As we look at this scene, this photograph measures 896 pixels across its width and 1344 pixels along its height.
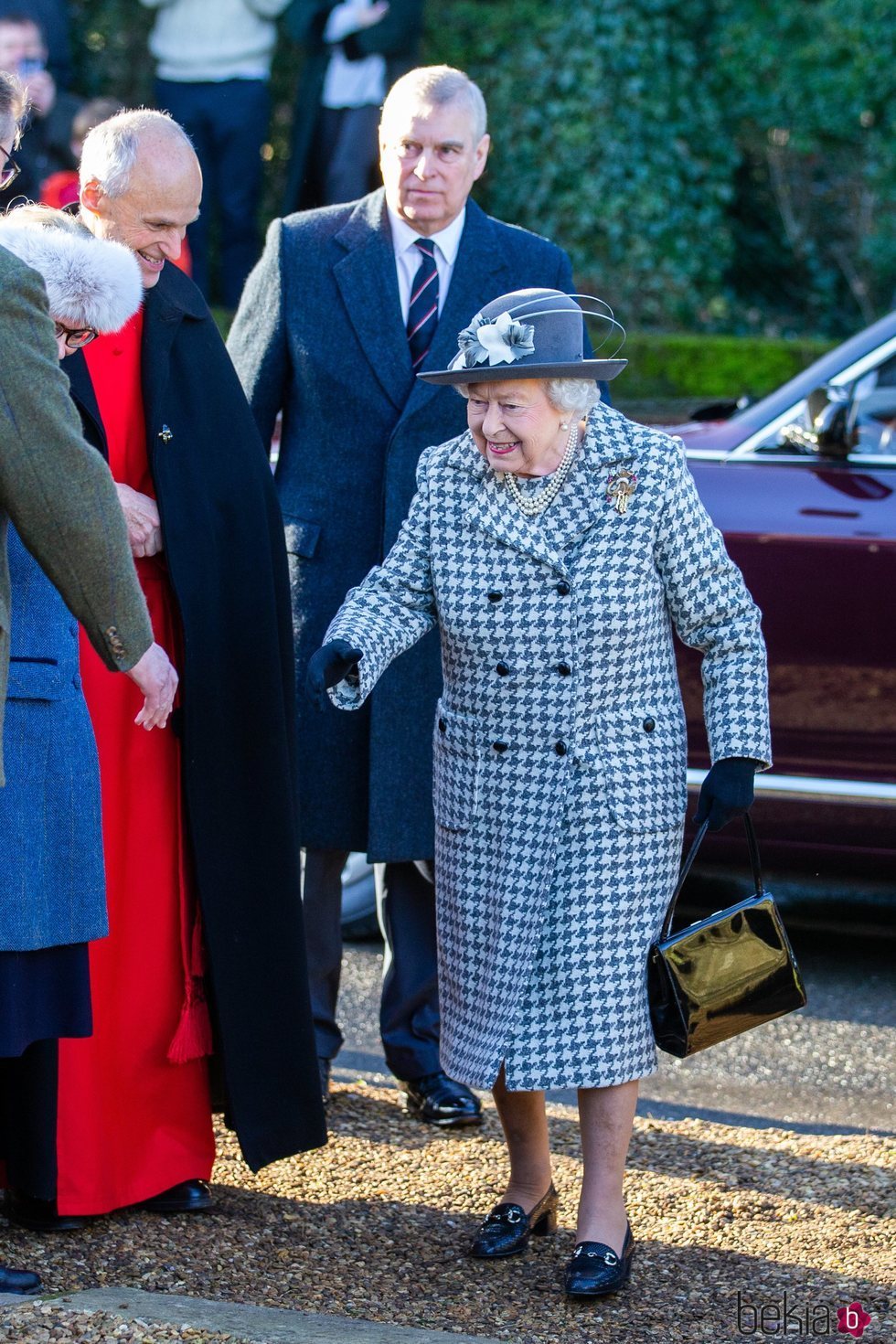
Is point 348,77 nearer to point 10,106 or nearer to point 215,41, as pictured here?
point 215,41

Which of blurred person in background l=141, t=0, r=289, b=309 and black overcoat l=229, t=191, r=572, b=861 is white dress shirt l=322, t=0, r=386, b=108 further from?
black overcoat l=229, t=191, r=572, b=861

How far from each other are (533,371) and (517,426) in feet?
0.34

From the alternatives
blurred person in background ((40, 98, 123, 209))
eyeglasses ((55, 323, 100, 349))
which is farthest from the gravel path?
blurred person in background ((40, 98, 123, 209))

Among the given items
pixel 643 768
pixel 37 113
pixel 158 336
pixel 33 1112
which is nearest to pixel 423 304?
pixel 158 336

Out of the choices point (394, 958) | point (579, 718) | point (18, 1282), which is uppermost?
point (579, 718)

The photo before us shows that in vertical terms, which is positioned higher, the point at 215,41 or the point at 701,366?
the point at 215,41

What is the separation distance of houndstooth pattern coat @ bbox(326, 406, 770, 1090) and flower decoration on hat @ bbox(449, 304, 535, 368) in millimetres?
216

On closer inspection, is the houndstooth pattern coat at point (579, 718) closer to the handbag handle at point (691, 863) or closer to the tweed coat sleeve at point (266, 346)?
the handbag handle at point (691, 863)

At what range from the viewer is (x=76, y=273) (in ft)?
9.63

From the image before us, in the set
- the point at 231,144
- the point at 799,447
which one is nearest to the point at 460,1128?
the point at 799,447

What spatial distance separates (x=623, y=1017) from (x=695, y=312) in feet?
31.4

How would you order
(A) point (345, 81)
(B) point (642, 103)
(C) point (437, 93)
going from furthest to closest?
(B) point (642, 103), (A) point (345, 81), (C) point (437, 93)

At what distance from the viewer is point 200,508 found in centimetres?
352

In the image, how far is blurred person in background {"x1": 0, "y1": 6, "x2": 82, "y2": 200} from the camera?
904 cm
